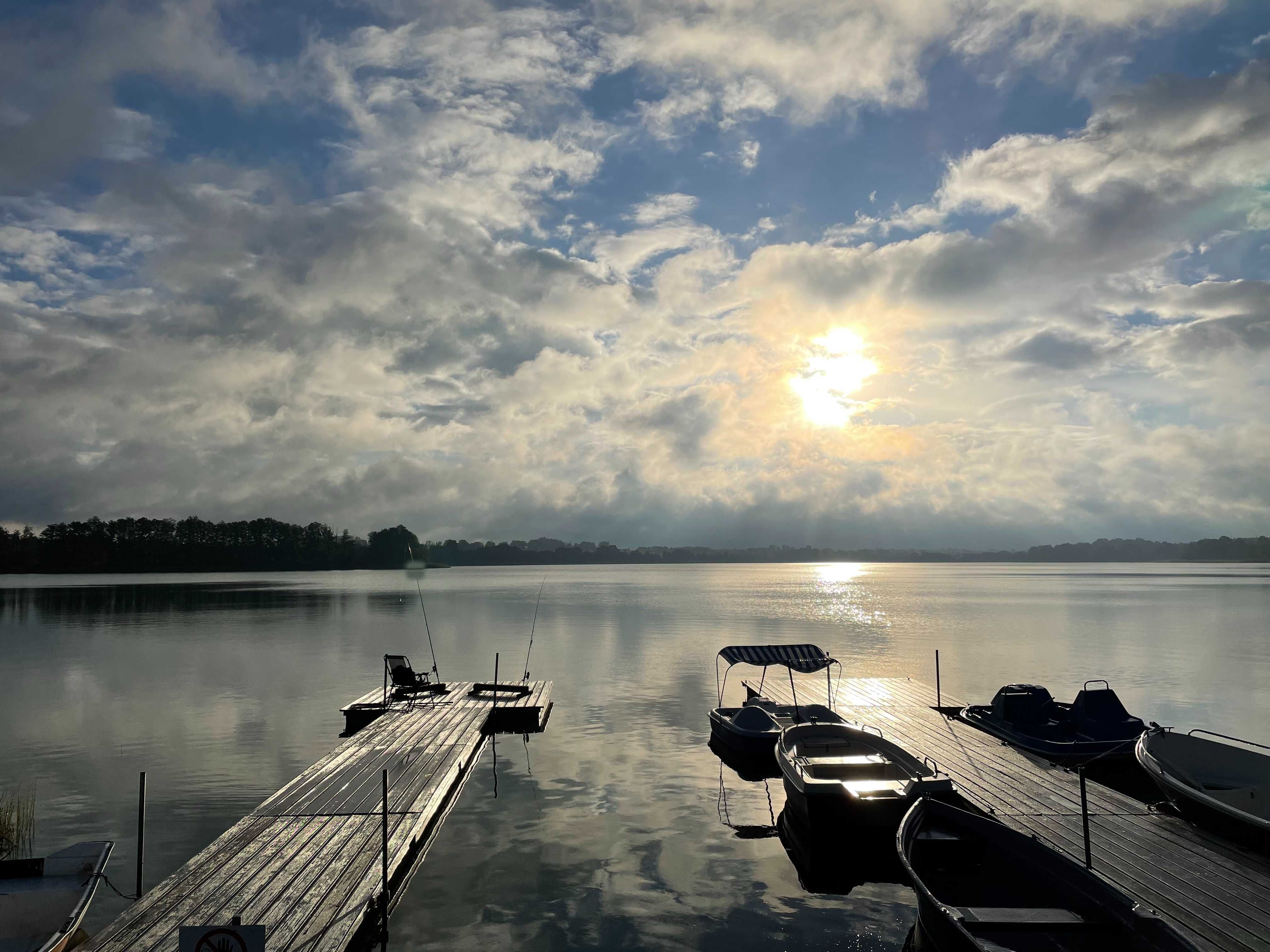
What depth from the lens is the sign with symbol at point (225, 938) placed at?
26.2 ft

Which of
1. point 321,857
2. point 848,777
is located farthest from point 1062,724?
point 321,857

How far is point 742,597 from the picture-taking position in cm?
10888

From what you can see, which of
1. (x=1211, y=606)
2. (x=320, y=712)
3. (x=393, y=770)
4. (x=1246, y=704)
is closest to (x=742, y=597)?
(x=1211, y=606)

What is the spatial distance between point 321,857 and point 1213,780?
17613mm

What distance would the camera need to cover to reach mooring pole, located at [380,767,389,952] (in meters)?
11.3

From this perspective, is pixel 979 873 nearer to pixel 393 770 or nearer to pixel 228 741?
pixel 393 770

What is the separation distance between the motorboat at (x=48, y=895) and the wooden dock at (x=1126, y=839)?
14048mm

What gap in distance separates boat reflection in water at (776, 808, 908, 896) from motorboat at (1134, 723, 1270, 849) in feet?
17.1

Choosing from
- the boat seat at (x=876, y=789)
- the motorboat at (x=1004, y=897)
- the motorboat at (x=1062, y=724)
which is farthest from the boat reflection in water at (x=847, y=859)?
the motorboat at (x=1062, y=724)

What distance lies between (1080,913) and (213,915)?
1115 centimetres

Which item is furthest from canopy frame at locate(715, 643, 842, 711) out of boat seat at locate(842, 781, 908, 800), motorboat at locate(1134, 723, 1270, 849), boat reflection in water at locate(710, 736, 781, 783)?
motorboat at locate(1134, 723, 1270, 849)

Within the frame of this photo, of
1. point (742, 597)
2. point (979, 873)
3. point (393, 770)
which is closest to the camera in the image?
point (979, 873)

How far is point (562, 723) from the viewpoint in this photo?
28.1 metres

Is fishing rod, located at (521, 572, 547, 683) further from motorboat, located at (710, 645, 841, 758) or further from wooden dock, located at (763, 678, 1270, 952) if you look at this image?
wooden dock, located at (763, 678, 1270, 952)
